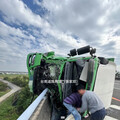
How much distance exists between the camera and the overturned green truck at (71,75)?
1.87 meters

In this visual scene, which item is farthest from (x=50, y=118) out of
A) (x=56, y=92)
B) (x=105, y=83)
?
(x=105, y=83)

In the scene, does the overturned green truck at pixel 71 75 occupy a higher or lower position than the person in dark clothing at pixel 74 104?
higher

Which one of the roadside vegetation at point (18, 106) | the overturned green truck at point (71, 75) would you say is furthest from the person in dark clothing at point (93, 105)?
the roadside vegetation at point (18, 106)

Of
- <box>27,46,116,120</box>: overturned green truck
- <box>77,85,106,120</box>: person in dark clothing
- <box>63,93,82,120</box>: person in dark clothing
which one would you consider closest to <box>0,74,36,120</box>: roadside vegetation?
<box>27,46,116,120</box>: overturned green truck

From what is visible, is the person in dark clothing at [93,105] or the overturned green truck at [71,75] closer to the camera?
the person in dark clothing at [93,105]

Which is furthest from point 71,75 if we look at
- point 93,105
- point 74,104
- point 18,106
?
point 18,106

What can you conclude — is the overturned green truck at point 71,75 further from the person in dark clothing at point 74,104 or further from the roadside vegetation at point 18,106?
the roadside vegetation at point 18,106

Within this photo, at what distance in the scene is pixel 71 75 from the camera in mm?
2244

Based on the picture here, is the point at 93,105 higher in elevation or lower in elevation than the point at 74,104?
higher

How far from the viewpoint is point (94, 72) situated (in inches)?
71.6

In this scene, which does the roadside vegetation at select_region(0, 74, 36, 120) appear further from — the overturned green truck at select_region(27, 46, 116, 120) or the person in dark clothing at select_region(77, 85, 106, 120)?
the person in dark clothing at select_region(77, 85, 106, 120)

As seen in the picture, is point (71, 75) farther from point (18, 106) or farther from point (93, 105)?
point (18, 106)

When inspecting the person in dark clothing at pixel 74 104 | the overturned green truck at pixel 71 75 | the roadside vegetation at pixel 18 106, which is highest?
the overturned green truck at pixel 71 75

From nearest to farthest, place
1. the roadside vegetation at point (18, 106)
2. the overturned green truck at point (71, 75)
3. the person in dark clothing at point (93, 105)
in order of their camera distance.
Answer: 1. the person in dark clothing at point (93, 105)
2. the overturned green truck at point (71, 75)
3. the roadside vegetation at point (18, 106)
